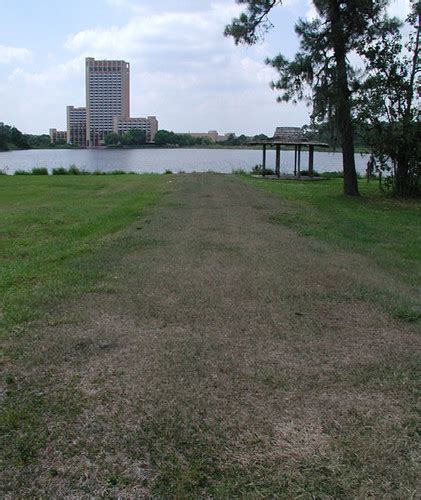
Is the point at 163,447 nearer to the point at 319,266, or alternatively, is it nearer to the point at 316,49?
the point at 319,266

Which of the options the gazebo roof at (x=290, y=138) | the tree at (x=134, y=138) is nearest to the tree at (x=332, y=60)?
the gazebo roof at (x=290, y=138)

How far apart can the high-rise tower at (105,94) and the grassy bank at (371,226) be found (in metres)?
88.4

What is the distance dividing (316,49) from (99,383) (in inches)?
688

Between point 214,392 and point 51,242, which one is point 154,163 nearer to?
point 51,242

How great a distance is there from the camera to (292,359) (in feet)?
12.7

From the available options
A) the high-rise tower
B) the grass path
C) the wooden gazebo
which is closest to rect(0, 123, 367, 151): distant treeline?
the high-rise tower

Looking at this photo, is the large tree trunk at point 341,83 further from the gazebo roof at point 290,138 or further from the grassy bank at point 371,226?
the gazebo roof at point 290,138

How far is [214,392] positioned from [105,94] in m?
111

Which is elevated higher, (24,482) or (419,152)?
(419,152)

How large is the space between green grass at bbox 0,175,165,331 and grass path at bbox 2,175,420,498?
408 mm

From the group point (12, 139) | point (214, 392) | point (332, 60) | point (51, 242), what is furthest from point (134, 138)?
point (214, 392)

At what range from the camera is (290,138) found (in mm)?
32594

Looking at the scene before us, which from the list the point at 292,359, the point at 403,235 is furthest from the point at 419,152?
the point at 292,359

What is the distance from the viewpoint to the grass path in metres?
2.55
